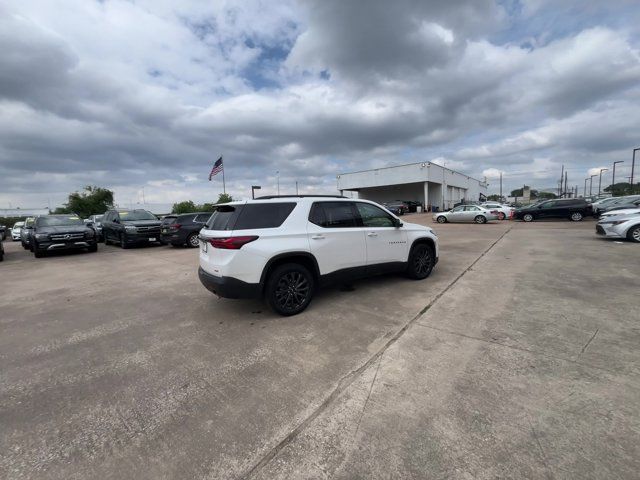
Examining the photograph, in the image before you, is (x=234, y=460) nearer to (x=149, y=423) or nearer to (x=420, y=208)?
(x=149, y=423)

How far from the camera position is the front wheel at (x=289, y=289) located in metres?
4.12

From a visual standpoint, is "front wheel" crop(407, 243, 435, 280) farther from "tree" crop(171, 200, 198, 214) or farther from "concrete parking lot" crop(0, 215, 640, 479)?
"tree" crop(171, 200, 198, 214)

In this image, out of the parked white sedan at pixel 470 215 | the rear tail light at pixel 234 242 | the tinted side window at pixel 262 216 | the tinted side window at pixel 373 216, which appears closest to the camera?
the rear tail light at pixel 234 242

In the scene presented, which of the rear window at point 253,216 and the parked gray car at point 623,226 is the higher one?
the rear window at point 253,216

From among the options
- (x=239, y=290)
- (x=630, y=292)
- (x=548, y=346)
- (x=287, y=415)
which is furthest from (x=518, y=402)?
(x=630, y=292)

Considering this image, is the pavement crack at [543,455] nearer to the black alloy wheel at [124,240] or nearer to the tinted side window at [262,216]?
the tinted side window at [262,216]

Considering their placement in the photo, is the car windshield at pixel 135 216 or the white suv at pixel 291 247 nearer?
the white suv at pixel 291 247

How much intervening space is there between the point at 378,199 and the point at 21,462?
5338 cm

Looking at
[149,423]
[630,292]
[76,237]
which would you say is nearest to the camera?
[149,423]

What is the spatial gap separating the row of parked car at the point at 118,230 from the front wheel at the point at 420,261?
32.0ft

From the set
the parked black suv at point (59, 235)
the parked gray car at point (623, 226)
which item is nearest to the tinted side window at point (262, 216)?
the parked black suv at point (59, 235)

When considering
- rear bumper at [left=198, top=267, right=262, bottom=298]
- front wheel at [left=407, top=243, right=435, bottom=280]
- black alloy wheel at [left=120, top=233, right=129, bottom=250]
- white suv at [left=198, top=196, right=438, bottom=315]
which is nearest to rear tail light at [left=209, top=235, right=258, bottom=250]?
white suv at [left=198, top=196, right=438, bottom=315]

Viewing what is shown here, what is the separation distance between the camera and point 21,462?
1958 mm

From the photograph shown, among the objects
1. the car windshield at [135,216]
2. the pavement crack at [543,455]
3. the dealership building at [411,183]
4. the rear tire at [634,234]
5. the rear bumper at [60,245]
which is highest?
the dealership building at [411,183]
